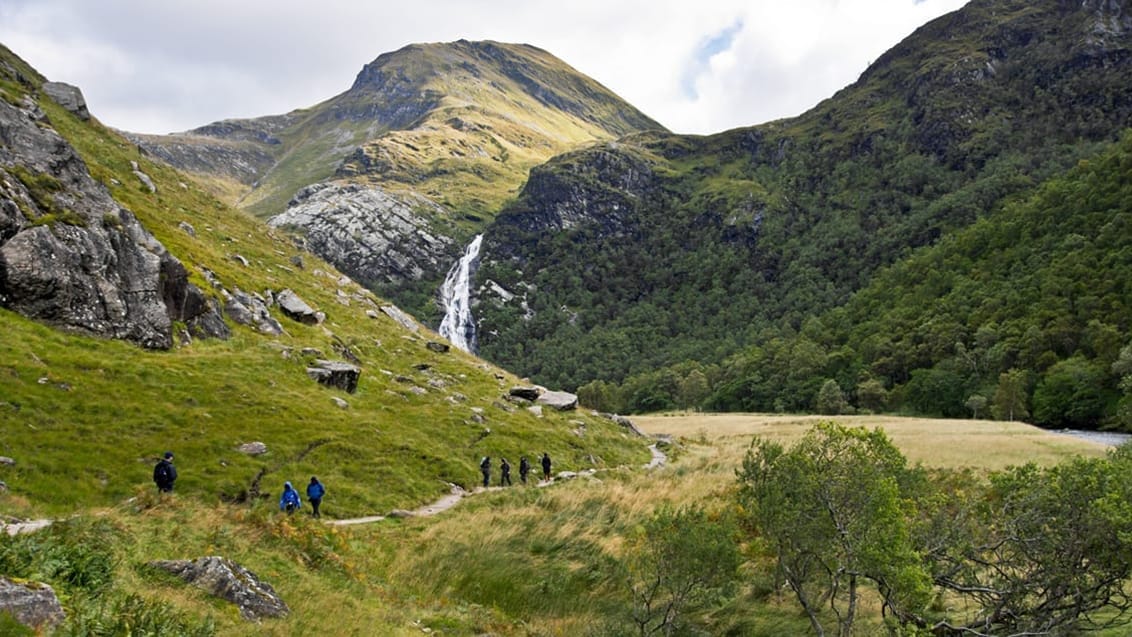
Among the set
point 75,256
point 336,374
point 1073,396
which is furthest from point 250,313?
point 1073,396

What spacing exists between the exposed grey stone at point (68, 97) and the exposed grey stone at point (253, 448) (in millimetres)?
51249

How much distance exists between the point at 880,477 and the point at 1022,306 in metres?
156

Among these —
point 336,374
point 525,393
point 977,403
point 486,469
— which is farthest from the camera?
point 977,403

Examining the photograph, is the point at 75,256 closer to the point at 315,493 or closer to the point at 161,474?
the point at 161,474

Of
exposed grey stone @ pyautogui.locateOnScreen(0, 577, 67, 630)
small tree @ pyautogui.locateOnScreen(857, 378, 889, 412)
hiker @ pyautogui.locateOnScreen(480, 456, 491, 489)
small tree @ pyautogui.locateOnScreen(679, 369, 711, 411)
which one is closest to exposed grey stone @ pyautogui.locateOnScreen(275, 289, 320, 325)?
hiker @ pyautogui.locateOnScreen(480, 456, 491, 489)

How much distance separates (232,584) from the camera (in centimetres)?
1211

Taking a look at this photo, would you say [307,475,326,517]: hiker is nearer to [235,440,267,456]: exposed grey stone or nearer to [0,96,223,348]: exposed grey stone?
[235,440,267,456]: exposed grey stone

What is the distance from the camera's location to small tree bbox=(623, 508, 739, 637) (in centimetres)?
1404

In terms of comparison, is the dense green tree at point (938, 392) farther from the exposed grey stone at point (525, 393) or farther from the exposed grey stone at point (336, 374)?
the exposed grey stone at point (336, 374)

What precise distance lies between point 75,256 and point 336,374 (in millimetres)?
14949

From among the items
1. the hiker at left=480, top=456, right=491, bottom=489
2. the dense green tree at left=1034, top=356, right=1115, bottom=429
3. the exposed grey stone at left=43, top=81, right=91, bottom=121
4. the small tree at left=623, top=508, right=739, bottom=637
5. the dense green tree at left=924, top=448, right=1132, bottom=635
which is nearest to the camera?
the dense green tree at left=924, top=448, right=1132, bottom=635

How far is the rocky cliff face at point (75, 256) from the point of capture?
3073 centimetres

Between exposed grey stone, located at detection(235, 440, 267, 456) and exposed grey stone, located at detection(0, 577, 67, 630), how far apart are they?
72.1 feet

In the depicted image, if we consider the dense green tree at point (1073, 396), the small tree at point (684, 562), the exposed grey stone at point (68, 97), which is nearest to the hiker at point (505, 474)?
the small tree at point (684, 562)
